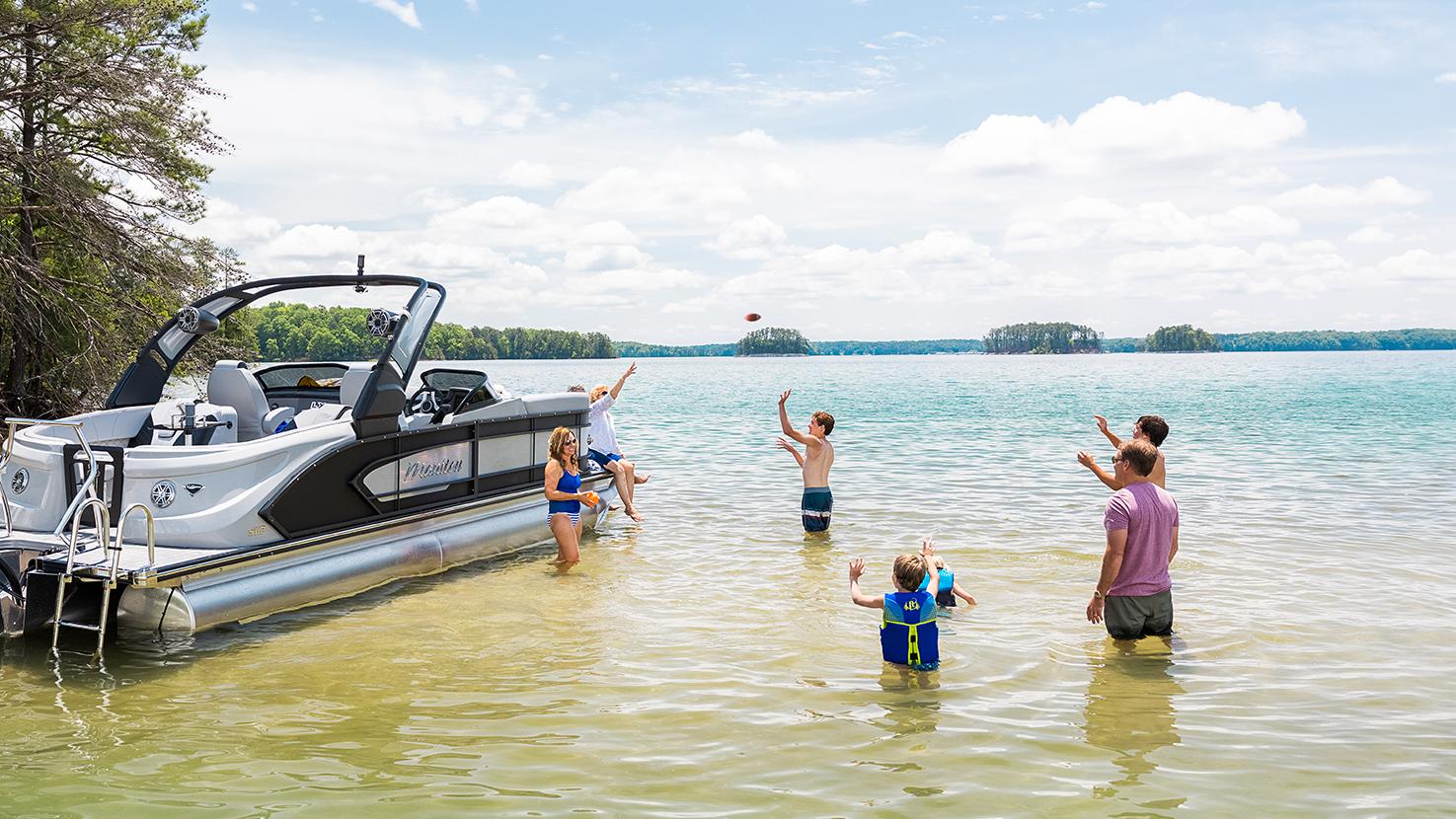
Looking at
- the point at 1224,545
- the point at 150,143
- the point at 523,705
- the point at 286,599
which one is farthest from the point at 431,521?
the point at 150,143

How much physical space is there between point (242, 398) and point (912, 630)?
238 inches

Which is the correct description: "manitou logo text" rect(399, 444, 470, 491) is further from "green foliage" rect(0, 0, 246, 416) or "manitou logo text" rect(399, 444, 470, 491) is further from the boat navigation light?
"green foliage" rect(0, 0, 246, 416)

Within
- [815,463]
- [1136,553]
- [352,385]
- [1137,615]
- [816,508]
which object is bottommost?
[1137,615]

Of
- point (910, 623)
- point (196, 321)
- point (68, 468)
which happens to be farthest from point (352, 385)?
point (910, 623)

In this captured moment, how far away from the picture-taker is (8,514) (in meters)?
7.02

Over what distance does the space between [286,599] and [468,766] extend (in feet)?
10.2

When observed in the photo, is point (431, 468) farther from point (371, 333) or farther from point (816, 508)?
point (816, 508)

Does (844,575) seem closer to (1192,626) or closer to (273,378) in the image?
(1192,626)

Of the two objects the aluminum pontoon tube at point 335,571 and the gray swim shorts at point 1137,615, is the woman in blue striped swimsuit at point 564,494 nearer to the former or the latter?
the aluminum pontoon tube at point 335,571

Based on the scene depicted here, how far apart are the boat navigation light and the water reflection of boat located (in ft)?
0.05

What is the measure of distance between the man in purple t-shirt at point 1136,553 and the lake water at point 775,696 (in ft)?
1.04

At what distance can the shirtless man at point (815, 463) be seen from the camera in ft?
33.9

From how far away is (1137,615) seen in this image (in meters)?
6.36

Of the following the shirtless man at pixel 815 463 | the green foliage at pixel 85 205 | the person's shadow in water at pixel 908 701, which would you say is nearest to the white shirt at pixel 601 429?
the shirtless man at pixel 815 463
